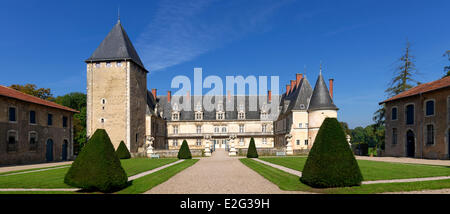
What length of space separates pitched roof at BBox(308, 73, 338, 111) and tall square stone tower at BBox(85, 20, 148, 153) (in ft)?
68.0

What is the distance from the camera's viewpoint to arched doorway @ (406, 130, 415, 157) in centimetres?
2706

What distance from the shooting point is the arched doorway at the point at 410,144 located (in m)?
27.1

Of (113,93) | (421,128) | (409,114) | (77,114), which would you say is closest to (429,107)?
(421,128)

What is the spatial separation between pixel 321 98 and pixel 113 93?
924 inches

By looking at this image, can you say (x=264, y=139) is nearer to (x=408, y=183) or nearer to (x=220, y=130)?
(x=220, y=130)

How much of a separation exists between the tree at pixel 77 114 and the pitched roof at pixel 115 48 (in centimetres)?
1011

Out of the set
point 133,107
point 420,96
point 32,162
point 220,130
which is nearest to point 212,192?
point 32,162

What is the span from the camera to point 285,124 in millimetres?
41312

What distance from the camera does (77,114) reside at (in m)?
40.6

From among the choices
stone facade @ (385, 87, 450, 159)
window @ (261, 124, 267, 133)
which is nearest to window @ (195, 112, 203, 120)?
window @ (261, 124, 267, 133)

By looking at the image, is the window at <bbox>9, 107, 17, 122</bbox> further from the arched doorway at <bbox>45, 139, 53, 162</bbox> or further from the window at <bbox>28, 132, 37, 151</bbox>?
the arched doorway at <bbox>45, 139, 53, 162</bbox>

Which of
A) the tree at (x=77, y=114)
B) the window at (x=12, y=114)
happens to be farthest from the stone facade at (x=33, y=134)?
the tree at (x=77, y=114)

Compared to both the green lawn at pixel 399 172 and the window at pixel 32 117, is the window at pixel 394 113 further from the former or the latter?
the window at pixel 32 117

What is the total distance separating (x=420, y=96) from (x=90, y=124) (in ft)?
106
